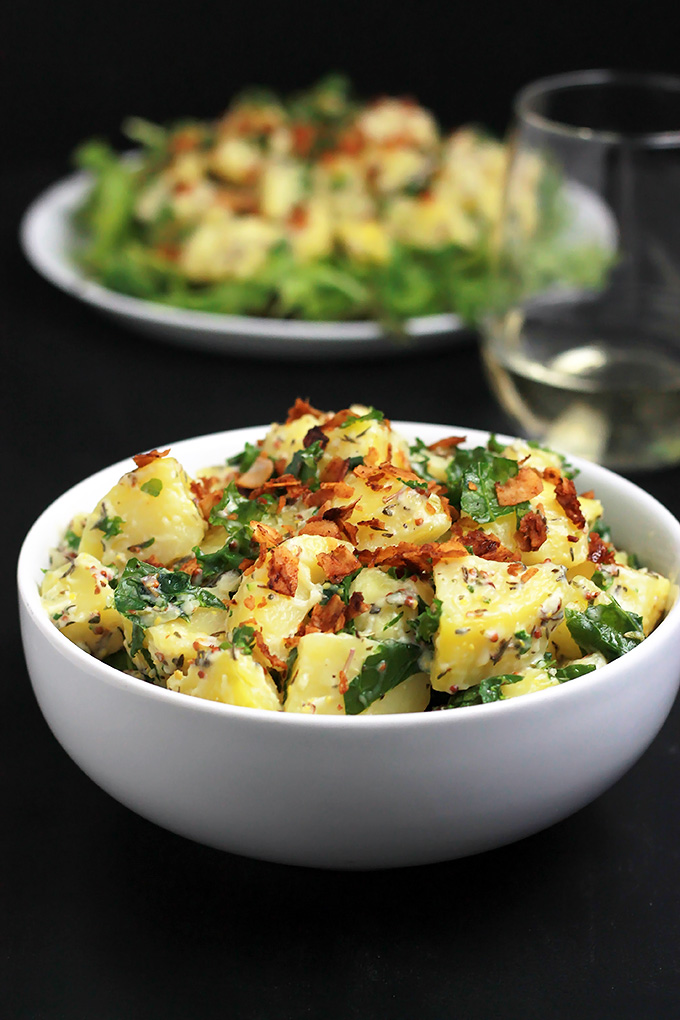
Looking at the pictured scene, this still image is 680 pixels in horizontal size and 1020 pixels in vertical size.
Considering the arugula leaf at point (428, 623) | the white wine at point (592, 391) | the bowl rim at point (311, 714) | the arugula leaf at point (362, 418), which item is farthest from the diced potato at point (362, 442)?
the white wine at point (592, 391)

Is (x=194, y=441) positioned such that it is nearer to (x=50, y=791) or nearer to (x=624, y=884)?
(x=50, y=791)

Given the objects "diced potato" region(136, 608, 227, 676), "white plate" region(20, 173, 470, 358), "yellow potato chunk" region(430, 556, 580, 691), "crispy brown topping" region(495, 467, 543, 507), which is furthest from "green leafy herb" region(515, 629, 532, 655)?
"white plate" region(20, 173, 470, 358)

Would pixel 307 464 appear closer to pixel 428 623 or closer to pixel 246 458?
pixel 246 458

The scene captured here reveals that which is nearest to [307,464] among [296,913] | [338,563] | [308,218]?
[338,563]

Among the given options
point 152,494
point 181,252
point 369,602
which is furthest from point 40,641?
point 181,252

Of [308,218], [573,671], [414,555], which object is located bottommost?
[308,218]
